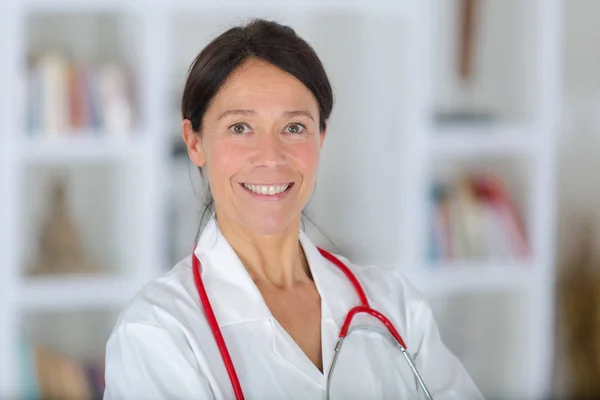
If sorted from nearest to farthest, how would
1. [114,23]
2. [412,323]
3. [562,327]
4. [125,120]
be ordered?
[412,323]
[125,120]
[114,23]
[562,327]

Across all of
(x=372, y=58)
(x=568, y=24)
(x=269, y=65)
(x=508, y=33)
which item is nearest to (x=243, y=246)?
(x=269, y=65)

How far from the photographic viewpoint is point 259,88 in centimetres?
128

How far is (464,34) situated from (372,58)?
380mm

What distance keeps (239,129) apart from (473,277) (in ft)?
7.04

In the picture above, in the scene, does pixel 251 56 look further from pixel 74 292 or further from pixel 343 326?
pixel 74 292

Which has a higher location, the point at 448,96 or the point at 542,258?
the point at 448,96

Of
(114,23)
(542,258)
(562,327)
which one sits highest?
(114,23)

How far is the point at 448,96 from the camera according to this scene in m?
3.66

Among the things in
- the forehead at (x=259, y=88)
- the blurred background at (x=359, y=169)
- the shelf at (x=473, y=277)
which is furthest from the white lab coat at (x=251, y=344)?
the shelf at (x=473, y=277)

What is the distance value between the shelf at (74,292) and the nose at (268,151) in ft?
6.11

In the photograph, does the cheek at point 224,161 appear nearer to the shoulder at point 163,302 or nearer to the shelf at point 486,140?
the shoulder at point 163,302

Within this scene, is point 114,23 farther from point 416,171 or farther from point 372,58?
point 416,171

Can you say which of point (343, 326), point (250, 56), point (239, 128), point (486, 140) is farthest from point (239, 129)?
point (486, 140)

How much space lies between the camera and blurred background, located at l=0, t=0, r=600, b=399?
9.92 ft
